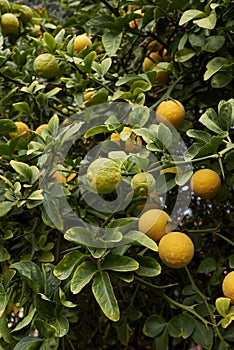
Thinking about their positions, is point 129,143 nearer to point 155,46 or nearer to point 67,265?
point 67,265

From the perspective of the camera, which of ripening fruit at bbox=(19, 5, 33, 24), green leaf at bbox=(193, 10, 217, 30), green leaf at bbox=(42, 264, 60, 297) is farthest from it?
ripening fruit at bbox=(19, 5, 33, 24)

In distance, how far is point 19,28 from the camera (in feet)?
4.15

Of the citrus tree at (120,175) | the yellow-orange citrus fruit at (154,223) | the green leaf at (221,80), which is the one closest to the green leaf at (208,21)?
the citrus tree at (120,175)

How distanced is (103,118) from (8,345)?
0.47m

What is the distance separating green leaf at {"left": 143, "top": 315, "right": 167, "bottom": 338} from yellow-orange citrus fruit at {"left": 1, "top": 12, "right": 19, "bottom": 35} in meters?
0.73

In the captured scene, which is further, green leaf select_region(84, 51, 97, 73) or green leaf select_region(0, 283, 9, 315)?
green leaf select_region(84, 51, 97, 73)

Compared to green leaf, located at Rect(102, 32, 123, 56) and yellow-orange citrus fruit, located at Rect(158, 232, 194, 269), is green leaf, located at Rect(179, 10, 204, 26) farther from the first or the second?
yellow-orange citrus fruit, located at Rect(158, 232, 194, 269)

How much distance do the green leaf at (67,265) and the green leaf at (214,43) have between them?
479mm

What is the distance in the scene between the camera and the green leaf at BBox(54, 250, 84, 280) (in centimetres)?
74

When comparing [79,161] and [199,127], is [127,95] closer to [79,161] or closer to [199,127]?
[79,161]

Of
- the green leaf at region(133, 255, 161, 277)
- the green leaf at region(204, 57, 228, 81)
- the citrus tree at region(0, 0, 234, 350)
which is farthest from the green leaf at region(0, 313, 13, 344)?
the green leaf at region(204, 57, 228, 81)

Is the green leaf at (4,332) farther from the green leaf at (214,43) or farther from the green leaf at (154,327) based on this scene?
the green leaf at (214,43)

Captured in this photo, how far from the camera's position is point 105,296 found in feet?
2.34

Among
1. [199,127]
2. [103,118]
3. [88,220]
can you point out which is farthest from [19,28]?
[88,220]
